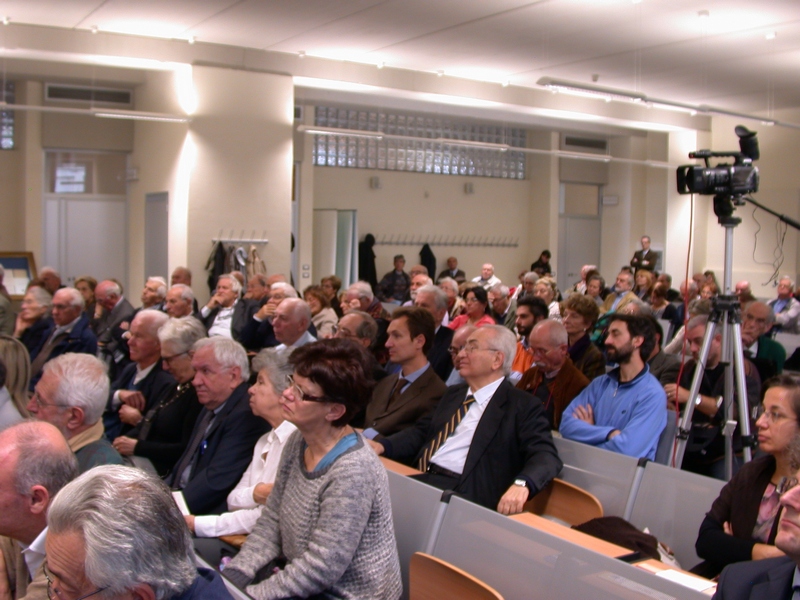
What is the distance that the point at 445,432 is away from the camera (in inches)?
136

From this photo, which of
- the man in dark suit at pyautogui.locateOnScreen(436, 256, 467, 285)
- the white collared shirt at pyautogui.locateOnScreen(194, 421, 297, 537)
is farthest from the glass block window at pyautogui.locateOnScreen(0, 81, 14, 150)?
the white collared shirt at pyautogui.locateOnScreen(194, 421, 297, 537)

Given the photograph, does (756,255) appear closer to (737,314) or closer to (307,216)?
(307,216)

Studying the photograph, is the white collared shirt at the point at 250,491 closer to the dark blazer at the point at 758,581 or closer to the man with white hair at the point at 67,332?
the dark blazer at the point at 758,581

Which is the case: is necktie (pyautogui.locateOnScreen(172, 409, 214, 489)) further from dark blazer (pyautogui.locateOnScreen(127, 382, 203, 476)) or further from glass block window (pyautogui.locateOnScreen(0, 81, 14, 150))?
glass block window (pyautogui.locateOnScreen(0, 81, 14, 150))

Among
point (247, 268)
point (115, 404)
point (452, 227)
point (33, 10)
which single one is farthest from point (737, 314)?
point (452, 227)

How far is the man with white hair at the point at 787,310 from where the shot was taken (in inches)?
345

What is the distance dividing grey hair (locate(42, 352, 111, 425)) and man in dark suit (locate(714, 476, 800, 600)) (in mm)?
2082

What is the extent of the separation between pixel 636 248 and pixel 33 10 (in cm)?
1105

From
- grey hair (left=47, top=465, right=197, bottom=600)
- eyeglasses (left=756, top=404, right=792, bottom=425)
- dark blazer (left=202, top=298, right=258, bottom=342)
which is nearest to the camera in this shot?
grey hair (left=47, top=465, right=197, bottom=600)

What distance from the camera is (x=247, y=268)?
379 inches

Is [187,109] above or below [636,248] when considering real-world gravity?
above

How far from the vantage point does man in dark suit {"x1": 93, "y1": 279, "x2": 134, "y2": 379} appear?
5.78m

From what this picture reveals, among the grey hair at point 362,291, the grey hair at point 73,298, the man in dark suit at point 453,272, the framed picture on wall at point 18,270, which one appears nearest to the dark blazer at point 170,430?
the grey hair at point 73,298

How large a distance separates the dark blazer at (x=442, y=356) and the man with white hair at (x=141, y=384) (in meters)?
1.79
